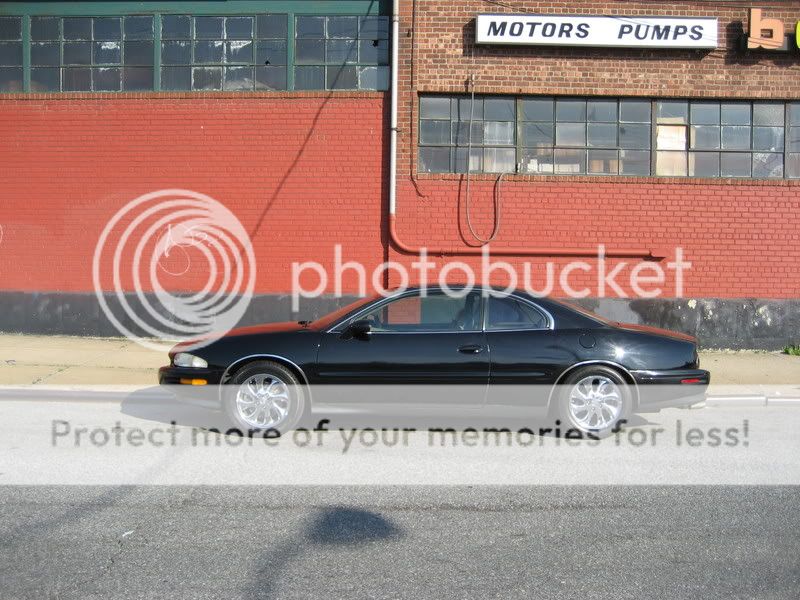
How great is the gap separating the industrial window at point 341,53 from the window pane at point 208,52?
49.1 inches

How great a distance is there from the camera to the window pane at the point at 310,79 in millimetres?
13539

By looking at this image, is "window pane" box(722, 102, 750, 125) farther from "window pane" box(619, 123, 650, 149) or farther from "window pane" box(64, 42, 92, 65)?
"window pane" box(64, 42, 92, 65)

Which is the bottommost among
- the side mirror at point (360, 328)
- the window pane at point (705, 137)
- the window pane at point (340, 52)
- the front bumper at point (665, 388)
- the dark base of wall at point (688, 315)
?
the front bumper at point (665, 388)

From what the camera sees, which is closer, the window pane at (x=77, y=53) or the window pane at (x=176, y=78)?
the window pane at (x=176, y=78)

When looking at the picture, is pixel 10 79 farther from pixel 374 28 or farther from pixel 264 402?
pixel 264 402

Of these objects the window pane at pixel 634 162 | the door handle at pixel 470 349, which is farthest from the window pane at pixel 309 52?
the door handle at pixel 470 349

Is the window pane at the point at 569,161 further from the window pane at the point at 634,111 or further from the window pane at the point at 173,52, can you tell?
the window pane at the point at 173,52

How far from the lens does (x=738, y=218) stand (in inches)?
529

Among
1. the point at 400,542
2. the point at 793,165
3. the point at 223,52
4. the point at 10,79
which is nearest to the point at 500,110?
the point at 223,52

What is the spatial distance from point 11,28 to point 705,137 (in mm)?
11523

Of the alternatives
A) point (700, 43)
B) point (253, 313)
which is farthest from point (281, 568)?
point (700, 43)

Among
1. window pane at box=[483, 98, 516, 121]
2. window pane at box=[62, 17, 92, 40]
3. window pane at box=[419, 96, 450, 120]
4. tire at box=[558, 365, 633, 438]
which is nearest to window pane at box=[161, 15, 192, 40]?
window pane at box=[62, 17, 92, 40]

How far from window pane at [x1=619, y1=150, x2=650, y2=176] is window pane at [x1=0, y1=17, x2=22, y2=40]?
10.1 m

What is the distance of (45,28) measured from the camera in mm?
13922
